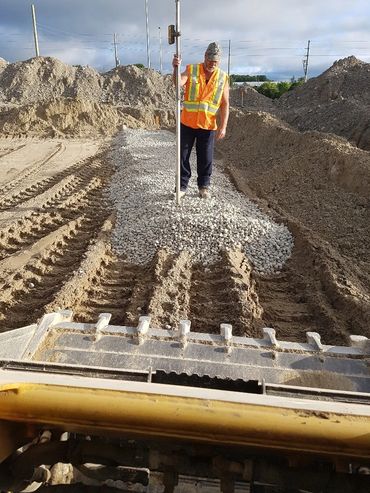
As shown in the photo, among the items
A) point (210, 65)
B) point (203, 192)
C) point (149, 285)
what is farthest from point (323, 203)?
point (149, 285)

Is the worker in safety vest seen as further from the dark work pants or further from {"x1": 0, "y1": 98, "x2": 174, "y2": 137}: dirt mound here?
{"x1": 0, "y1": 98, "x2": 174, "y2": 137}: dirt mound

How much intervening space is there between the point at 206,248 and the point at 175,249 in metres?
0.42

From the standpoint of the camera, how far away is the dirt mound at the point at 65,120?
21.4 meters

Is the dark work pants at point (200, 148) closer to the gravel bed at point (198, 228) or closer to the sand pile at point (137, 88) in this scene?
the gravel bed at point (198, 228)

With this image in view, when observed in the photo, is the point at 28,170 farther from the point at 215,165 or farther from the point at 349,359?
the point at 349,359

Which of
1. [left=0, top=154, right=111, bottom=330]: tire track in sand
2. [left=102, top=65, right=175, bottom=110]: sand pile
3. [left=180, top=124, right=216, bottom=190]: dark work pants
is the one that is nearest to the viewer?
[left=0, top=154, right=111, bottom=330]: tire track in sand

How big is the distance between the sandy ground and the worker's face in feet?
8.72

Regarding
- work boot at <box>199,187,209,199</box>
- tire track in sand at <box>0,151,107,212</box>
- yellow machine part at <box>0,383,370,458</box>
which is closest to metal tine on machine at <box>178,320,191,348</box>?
yellow machine part at <box>0,383,370,458</box>

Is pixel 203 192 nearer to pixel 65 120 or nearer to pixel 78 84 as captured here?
pixel 65 120

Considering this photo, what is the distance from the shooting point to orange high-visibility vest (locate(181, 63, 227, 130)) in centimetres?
634

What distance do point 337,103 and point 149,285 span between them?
1919 centimetres

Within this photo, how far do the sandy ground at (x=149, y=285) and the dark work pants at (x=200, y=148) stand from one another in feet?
5.04

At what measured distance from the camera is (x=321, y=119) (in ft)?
64.2

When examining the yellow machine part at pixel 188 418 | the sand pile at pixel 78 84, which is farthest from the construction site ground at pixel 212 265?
the sand pile at pixel 78 84
